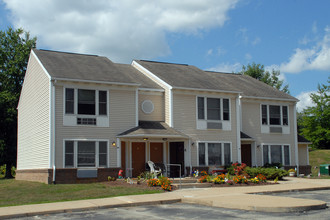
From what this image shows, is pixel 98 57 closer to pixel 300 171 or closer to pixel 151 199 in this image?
pixel 151 199

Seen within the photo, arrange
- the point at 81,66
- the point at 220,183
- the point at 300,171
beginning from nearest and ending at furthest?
the point at 220,183, the point at 81,66, the point at 300,171

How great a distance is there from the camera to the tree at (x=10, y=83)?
3428 centimetres

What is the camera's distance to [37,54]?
24562 millimetres

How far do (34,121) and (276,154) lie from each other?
16.4 metres

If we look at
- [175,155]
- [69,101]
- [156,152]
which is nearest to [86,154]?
[69,101]

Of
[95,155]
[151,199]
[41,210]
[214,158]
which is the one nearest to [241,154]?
[214,158]

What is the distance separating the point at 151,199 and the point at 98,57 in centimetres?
1473

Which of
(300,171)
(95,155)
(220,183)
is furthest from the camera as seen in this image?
(300,171)

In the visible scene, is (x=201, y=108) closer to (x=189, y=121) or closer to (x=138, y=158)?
(x=189, y=121)

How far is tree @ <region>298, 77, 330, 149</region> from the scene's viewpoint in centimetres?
4594

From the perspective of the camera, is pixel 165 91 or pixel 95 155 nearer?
pixel 95 155

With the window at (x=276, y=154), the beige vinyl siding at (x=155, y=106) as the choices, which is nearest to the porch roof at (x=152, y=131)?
the beige vinyl siding at (x=155, y=106)

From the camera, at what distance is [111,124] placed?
881 inches

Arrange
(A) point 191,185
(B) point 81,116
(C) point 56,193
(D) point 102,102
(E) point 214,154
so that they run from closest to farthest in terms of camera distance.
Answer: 1. (C) point 56,193
2. (A) point 191,185
3. (B) point 81,116
4. (D) point 102,102
5. (E) point 214,154
